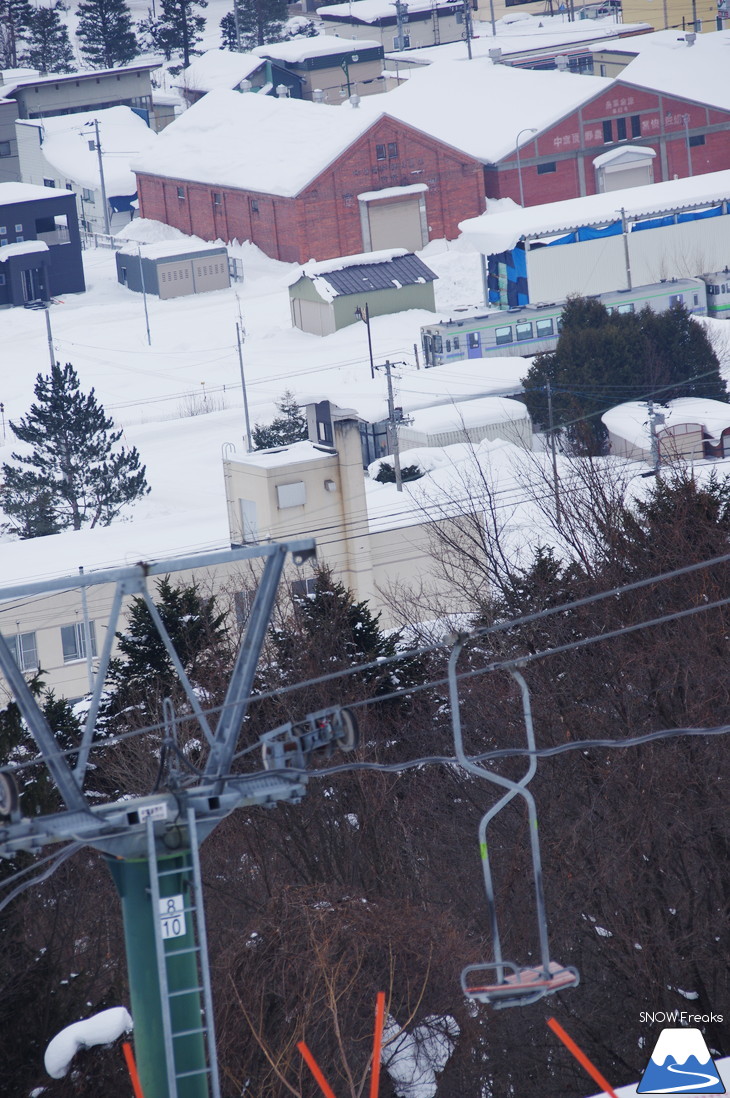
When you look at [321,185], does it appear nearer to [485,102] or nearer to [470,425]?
[485,102]

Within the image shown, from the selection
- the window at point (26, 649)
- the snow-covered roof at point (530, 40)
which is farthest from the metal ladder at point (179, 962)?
the snow-covered roof at point (530, 40)

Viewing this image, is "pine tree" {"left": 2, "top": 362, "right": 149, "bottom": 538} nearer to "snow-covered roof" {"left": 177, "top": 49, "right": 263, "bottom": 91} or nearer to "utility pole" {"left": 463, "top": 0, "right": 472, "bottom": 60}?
"snow-covered roof" {"left": 177, "top": 49, "right": 263, "bottom": 91}

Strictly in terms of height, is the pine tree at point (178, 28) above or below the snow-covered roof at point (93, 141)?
above

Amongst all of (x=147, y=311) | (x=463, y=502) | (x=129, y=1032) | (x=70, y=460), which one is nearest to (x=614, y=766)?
(x=129, y=1032)

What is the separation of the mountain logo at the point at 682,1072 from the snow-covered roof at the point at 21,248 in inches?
1542

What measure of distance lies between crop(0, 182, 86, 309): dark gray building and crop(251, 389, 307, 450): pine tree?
16.7 metres

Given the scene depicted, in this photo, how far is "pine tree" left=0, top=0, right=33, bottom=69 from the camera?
7494cm

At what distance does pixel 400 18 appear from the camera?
244ft

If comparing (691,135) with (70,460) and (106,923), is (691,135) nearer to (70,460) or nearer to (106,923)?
(70,460)

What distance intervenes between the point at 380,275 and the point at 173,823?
115 feet

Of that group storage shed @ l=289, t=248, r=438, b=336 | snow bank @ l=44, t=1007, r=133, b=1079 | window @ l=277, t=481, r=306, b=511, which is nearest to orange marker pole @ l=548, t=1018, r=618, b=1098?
snow bank @ l=44, t=1007, r=133, b=1079

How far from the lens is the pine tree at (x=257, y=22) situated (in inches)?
3044

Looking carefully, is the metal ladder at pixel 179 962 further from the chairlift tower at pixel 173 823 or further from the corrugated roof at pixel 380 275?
the corrugated roof at pixel 380 275

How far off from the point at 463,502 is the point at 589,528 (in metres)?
4.77
